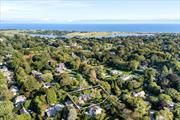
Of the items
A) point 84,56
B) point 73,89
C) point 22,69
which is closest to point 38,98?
point 73,89

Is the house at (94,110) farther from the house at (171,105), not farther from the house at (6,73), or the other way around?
the house at (6,73)

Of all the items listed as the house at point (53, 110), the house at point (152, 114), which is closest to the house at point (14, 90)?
the house at point (53, 110)

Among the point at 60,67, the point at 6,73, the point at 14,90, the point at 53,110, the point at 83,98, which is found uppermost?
the point at 60,67

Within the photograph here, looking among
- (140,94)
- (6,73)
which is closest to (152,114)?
(140,94)

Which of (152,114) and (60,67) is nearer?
(152,114)

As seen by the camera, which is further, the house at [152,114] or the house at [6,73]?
the house at [6,73]

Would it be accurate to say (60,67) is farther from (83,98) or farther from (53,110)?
(53,110)

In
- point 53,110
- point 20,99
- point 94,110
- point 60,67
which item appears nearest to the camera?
point 94,110

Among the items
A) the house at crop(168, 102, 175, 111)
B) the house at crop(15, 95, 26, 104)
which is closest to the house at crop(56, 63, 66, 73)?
the house at crop(15, 95, 26, 104)
